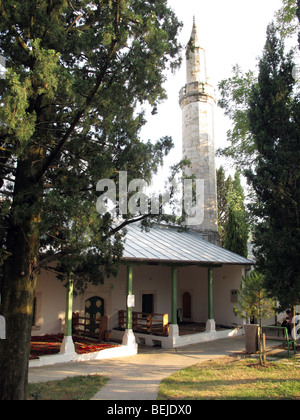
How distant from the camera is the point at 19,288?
5676 millimetres

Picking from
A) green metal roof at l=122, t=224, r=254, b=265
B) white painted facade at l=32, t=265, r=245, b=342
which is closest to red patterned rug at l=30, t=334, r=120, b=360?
white painted facade at l=32, t=265, r=245, b=342

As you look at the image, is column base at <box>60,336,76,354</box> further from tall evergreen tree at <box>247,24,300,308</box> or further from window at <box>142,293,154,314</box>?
window at <box>142,293,154,314</box>

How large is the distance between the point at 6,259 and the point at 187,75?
69.4 ft

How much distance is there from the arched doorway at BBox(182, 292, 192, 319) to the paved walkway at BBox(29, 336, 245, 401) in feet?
19.4

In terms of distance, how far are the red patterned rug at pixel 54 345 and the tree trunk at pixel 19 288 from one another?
4497mm

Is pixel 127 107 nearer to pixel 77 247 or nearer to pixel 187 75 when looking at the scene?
pixel 77 247

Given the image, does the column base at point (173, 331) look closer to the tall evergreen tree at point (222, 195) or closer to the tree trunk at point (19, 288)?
the tree trunk at point (19, 288)

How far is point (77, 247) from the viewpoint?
5645 mm

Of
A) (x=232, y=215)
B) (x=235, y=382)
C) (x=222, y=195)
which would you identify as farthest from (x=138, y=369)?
(x=222, y=195)

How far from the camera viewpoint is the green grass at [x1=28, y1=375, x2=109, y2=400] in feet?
21.9

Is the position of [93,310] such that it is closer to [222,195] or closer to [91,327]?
[91,327]

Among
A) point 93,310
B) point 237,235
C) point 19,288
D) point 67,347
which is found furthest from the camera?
point 237,235

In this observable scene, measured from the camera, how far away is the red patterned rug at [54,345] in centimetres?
1033

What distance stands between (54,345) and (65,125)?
24.9ft
